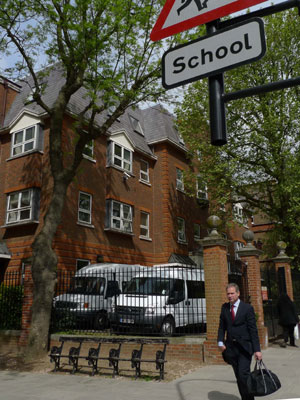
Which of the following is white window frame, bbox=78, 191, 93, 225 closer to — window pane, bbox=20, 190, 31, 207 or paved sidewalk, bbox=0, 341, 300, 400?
window pane, bbox=20, 190, 31, 207

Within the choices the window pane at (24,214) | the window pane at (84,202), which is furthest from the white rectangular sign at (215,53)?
the window pane at (84,202)

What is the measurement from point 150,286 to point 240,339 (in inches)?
344

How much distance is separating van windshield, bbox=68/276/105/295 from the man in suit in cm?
874

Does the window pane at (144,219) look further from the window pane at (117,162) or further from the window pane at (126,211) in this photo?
the window pane at (117,162)

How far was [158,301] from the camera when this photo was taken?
44.3ft

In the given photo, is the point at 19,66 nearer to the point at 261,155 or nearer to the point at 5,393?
the point at 5,393

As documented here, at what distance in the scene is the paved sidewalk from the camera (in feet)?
24.8

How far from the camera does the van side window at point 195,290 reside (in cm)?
1422

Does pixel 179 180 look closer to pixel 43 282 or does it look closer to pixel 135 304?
pixel 135 304

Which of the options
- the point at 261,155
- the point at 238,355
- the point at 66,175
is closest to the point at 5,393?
the point at 238,355

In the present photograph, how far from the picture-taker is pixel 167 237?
89.4 feet

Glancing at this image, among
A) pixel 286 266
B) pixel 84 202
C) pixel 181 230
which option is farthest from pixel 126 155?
pixel 286 266

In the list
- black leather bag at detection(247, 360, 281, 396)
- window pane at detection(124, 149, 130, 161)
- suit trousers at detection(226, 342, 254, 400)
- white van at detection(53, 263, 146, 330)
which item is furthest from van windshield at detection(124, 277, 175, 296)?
window pane at detection(124, 149, 130, 161)

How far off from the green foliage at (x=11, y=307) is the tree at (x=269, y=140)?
1163 cm
